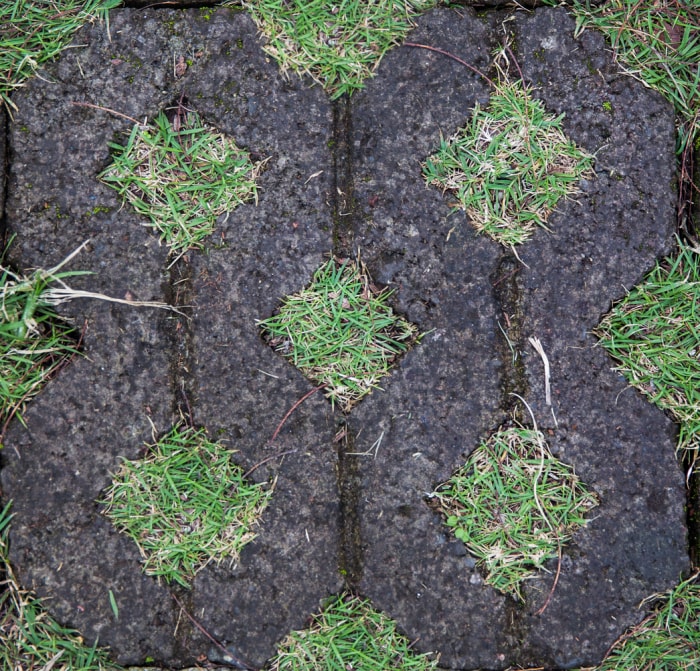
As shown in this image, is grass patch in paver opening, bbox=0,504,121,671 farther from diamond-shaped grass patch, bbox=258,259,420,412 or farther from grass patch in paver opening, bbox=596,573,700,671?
grass patch in paver opening, bbox=596,573,700,671

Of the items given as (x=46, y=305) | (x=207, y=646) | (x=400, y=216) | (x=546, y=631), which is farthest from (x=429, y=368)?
(x=46, y=305)

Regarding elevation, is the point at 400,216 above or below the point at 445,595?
above

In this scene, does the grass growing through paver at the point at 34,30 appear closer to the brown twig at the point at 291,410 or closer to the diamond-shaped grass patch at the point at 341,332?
the diamond-shaped grass patch at the point at 341,332

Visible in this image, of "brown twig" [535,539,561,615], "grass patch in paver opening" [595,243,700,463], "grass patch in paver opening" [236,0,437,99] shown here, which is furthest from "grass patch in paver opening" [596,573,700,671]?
"grass patch in paver opening" [236,0,437,99]

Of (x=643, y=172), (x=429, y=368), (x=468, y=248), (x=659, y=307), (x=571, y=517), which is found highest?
(x=643, y=172)

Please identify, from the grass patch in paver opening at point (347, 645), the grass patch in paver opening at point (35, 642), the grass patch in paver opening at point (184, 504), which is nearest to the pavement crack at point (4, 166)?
the grass patch in paver opening at point (184, 504)

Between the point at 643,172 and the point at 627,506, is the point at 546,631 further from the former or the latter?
the point at 643,172
